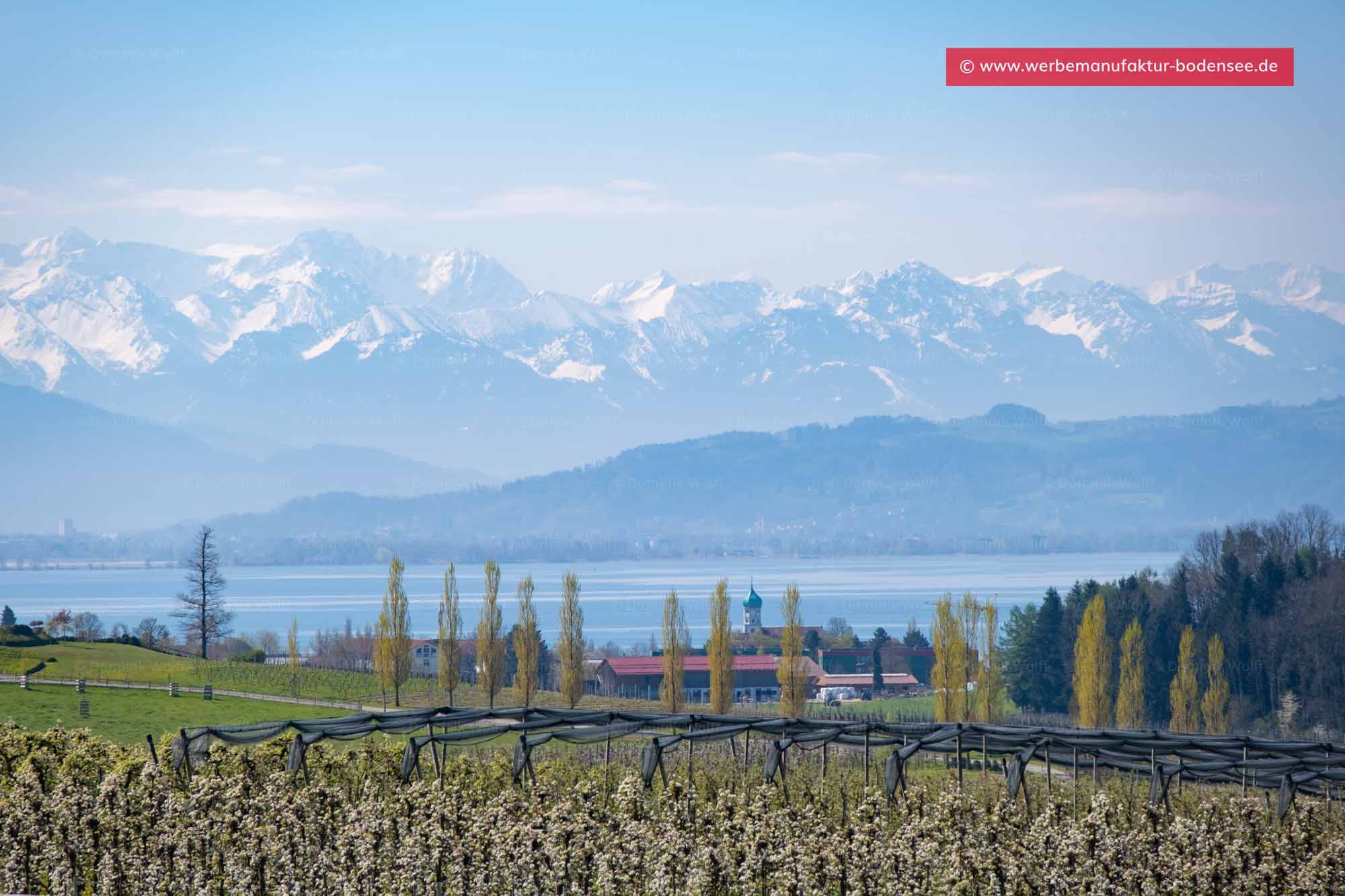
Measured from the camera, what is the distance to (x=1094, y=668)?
62125 millimetres

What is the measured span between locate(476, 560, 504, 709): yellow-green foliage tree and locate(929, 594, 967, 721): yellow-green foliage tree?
702 inches

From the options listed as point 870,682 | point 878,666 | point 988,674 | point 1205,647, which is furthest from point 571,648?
point 870,682

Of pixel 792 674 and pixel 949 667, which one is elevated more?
pixel 949 667

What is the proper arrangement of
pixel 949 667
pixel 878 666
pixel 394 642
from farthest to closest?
1. pixel 878 666
2. pixel 949 667
3. pixel 394 642

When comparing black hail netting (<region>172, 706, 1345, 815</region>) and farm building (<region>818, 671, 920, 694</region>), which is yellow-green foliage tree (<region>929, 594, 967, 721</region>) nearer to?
black hail netting (<region>172, 706, 1345, 815</region>)

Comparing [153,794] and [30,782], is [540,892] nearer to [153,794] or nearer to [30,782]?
[153,794]

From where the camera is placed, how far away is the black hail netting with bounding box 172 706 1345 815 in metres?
27.5

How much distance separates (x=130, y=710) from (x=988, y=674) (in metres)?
33.6

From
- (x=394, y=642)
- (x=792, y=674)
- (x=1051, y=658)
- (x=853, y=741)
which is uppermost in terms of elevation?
(x=394, y=642)

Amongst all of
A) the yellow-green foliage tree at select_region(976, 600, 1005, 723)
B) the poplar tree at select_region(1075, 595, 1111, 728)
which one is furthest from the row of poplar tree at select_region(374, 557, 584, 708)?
the poplar tree at select_region(1075, 595, 1111, 728)

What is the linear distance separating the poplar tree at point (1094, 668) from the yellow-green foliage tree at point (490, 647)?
79.6 ft

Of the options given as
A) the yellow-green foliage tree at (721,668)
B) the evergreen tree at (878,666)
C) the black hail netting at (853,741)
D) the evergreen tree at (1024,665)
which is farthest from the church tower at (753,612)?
the black hail netting at (853,741)

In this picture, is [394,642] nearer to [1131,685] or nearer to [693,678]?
[1131,685]

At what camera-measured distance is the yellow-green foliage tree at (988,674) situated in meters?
61.6
